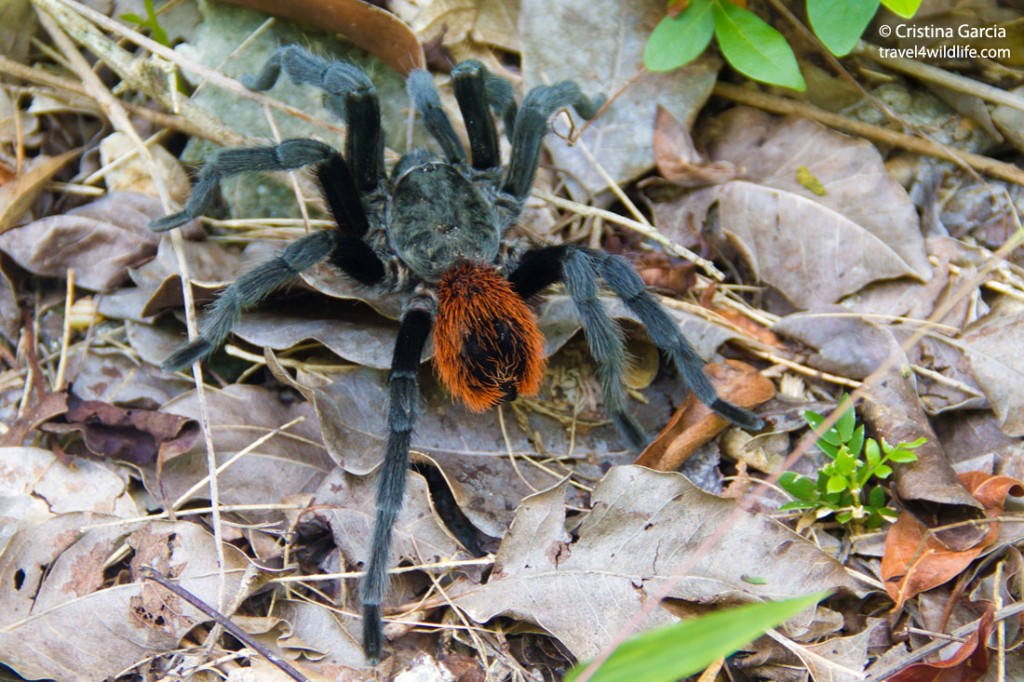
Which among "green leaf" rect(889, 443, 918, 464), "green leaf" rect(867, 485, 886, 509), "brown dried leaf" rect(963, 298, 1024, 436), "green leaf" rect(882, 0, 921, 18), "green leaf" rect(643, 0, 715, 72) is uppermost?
"green leaf" rect(882, 0, 921, 18)

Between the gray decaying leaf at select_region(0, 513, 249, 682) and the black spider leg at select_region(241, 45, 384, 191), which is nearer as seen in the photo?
the gray decaying leaf at select_region(0, 513, 249, 682)

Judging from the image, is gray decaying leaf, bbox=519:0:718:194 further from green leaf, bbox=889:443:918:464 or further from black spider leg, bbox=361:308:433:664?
green leaf, bbox=889:443:918:464

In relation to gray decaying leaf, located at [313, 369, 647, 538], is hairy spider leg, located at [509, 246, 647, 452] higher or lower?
higher

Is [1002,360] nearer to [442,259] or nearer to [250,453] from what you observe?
[442,259]

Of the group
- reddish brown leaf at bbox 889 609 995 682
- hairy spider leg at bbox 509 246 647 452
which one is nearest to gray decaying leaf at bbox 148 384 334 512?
hairy spider leg at bbox 509 246 647 452

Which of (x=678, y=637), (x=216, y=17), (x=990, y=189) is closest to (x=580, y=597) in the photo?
(x=678, y=637)

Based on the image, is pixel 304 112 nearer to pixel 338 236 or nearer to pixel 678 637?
pixel 338 236
